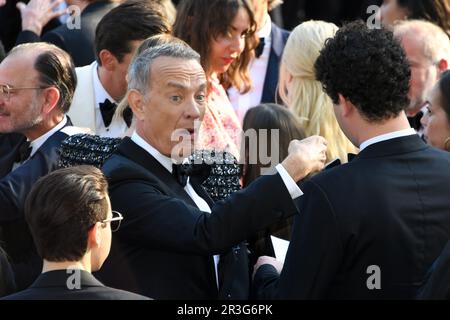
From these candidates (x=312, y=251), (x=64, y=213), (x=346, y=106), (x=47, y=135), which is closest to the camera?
(x=64, y=213)

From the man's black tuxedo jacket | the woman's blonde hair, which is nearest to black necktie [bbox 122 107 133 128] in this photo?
the woman's blonde hair

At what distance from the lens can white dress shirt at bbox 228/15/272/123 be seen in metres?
6.27

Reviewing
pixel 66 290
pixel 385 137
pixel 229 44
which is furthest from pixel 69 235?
pixel 229 44

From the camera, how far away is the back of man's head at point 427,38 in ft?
18.2

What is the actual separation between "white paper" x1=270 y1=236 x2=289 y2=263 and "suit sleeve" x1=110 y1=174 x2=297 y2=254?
1.53 ft

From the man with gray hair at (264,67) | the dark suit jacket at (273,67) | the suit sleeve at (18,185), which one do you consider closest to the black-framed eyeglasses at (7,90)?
the suit sleeve at (18,185)

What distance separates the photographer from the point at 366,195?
3326 mm

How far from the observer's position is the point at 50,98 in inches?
185

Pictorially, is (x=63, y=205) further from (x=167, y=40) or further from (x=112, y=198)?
(x=167, y=40)

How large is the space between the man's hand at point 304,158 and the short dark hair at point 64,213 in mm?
731

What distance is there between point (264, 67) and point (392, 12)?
0.93m

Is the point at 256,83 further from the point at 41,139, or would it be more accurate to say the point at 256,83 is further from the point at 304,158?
the point at 304,158
